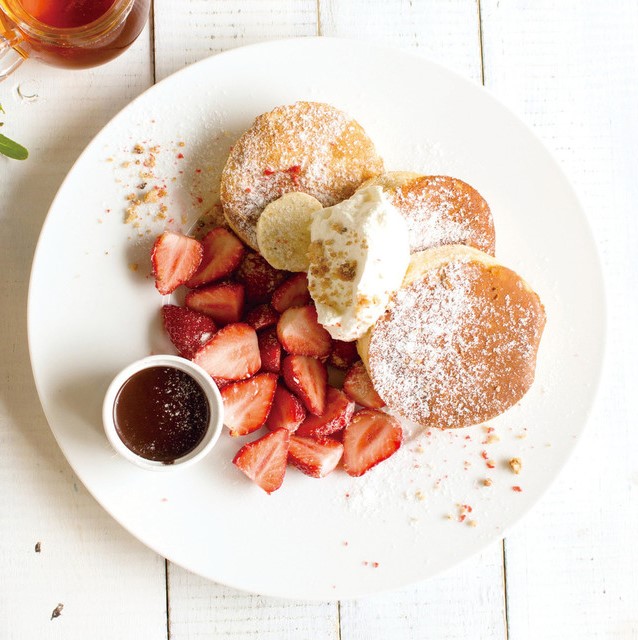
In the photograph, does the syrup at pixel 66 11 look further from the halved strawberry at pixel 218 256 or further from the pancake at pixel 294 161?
the halved strawberry at pixel 218 256

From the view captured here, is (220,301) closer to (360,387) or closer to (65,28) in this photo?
(360,387)

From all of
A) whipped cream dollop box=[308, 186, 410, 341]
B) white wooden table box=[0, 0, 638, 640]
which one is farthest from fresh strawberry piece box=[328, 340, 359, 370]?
white wooden table box=[0, 0, 638, 640]

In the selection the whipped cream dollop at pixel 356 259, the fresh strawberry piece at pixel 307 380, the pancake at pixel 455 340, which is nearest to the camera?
the whipped cream dollop at pixel 356 259

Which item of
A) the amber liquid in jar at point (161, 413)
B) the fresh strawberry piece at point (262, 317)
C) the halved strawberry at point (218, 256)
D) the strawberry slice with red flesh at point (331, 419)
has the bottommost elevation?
the strawberry slice with red flesh at point (331, 419)

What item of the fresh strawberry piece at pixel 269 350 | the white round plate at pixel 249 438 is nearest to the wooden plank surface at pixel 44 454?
the white round plate at pixel 249 438

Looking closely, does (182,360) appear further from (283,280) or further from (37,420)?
(37,420)

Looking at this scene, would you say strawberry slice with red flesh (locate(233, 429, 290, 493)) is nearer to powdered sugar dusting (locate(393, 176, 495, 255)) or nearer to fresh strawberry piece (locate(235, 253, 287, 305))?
fresh strawberry piece (locate(235, 253, 287, 305))
